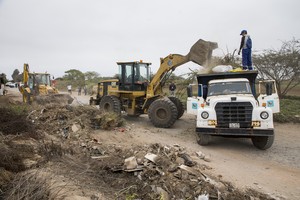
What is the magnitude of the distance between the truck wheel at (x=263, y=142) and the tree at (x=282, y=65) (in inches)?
373

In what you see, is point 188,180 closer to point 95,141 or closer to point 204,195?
point 204,195

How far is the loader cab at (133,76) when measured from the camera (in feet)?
35.9

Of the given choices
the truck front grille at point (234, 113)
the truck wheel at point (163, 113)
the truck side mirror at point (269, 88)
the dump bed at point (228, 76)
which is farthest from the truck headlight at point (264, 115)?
the truck wheel at point (163, 113)

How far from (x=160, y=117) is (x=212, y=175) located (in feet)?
16.7

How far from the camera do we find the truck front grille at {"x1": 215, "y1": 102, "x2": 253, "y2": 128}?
22.5 feet

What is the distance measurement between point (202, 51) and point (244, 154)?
4.48 meters

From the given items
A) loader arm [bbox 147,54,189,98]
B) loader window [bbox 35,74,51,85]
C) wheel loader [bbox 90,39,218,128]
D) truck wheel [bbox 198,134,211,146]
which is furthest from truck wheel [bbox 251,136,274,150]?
loader window [bbox 35,74,51,85]

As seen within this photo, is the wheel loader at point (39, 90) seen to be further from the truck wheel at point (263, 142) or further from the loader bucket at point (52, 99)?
the truck wheel at point (263, 142)

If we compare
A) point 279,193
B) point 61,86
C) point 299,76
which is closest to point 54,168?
point 279,193

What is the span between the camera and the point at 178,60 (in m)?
10.3

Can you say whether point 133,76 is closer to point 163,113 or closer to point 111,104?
point 111,104

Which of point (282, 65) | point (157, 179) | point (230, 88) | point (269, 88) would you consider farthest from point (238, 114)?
point (282, 65)

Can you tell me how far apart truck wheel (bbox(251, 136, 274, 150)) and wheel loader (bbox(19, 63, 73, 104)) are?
11642mm

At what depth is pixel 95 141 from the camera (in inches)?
277
